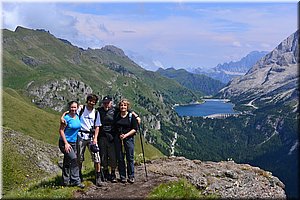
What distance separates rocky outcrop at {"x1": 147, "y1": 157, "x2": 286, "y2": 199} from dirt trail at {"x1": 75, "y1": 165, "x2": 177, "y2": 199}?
121cm

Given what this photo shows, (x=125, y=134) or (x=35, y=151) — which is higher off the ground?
(x=125, y=134)

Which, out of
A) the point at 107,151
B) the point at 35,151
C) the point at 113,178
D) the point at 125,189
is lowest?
the point at 35,151

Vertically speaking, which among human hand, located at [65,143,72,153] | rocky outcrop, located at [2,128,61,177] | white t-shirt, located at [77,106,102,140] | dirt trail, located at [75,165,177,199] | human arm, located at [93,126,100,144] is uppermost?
white t-shirt, located at [77,106,102,140]

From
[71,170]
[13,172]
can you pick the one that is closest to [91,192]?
[71,170]

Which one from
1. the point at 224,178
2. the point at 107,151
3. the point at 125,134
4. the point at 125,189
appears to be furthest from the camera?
the point at 224,178

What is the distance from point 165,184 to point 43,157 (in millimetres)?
23476

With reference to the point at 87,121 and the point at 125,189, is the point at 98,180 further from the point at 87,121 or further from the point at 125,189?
the point at 87,121

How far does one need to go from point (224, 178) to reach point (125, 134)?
19.3 ft

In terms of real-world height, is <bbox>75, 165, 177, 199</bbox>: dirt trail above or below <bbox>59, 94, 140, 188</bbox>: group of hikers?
below

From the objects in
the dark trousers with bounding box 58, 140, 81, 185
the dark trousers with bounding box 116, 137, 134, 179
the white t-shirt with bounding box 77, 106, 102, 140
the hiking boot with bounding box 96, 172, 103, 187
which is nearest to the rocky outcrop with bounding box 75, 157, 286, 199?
the hiking boot with bounding box 96, 172, 103, 187

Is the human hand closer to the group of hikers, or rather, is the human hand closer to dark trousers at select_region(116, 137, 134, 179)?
the group of hikers

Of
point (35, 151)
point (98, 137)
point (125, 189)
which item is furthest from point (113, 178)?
point (35, 151)

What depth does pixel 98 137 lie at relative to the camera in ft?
59.1

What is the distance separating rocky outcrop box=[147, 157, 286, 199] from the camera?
16719 mm
